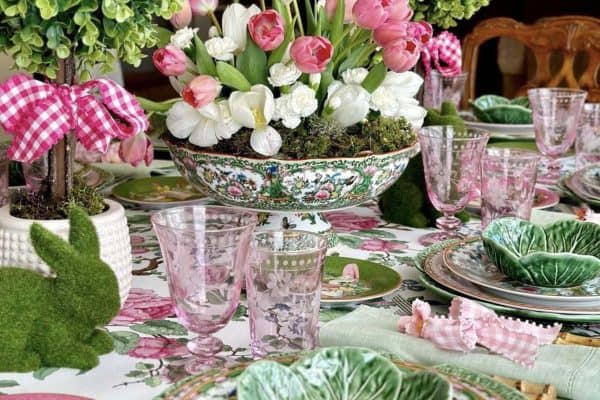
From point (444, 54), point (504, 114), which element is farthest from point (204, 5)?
point (504, 114)

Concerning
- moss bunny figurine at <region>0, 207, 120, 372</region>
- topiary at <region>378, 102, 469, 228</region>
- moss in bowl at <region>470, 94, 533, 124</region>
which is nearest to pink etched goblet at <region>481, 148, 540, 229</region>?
topiary at <region>378, 102, 469, 228</region>

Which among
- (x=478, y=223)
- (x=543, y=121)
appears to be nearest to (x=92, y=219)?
(x=478, y=223)

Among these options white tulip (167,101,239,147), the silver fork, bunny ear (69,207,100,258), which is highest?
white tulip (167,101,239,147)

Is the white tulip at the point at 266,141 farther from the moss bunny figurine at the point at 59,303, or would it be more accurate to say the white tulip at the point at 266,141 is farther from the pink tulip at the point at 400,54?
the moss bunny figurine at the point at 59,303

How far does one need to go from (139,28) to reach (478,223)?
65cm

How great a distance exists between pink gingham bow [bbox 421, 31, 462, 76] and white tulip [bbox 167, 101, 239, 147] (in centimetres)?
74

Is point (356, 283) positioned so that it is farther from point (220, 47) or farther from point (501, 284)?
point (220, 47)

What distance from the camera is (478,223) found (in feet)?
4.49

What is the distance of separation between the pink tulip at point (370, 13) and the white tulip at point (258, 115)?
0.14 metres

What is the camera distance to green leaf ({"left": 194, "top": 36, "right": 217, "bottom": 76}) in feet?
3.74

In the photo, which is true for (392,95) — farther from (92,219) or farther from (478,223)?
(92,219)

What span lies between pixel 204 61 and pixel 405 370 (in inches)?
21.8

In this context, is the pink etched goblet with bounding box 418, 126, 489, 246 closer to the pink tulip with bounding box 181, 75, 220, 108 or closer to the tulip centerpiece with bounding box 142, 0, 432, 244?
the tulip centerpiece with bounding box 142, 0, 432, 244

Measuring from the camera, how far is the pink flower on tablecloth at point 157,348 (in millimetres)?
868
